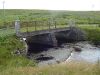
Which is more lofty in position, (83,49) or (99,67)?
(99,67)

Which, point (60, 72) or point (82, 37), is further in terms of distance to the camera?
point (82, 37)

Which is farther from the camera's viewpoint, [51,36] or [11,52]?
→ [51,36]

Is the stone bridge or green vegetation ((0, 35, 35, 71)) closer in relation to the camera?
green vegetation ((0, 35, 35, 71))

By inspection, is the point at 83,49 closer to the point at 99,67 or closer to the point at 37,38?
the point at 37,38

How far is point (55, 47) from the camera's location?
4178 centimetres

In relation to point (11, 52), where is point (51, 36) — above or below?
below

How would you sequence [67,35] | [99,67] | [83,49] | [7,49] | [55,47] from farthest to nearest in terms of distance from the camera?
[67,35], [55,47], [83,49], [7,49], [99,67]

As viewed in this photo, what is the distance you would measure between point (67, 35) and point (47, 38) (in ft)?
21.0

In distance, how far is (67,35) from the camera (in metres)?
47.8

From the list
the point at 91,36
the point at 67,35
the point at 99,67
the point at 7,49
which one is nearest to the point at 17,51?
the point at 7,49

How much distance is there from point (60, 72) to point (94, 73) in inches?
56.3

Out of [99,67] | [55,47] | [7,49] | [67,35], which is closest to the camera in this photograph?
[99,67]

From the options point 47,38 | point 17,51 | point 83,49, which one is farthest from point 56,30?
point 17,51

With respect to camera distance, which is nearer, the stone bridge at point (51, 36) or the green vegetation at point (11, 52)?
the green vegetation at point (11, 52)
